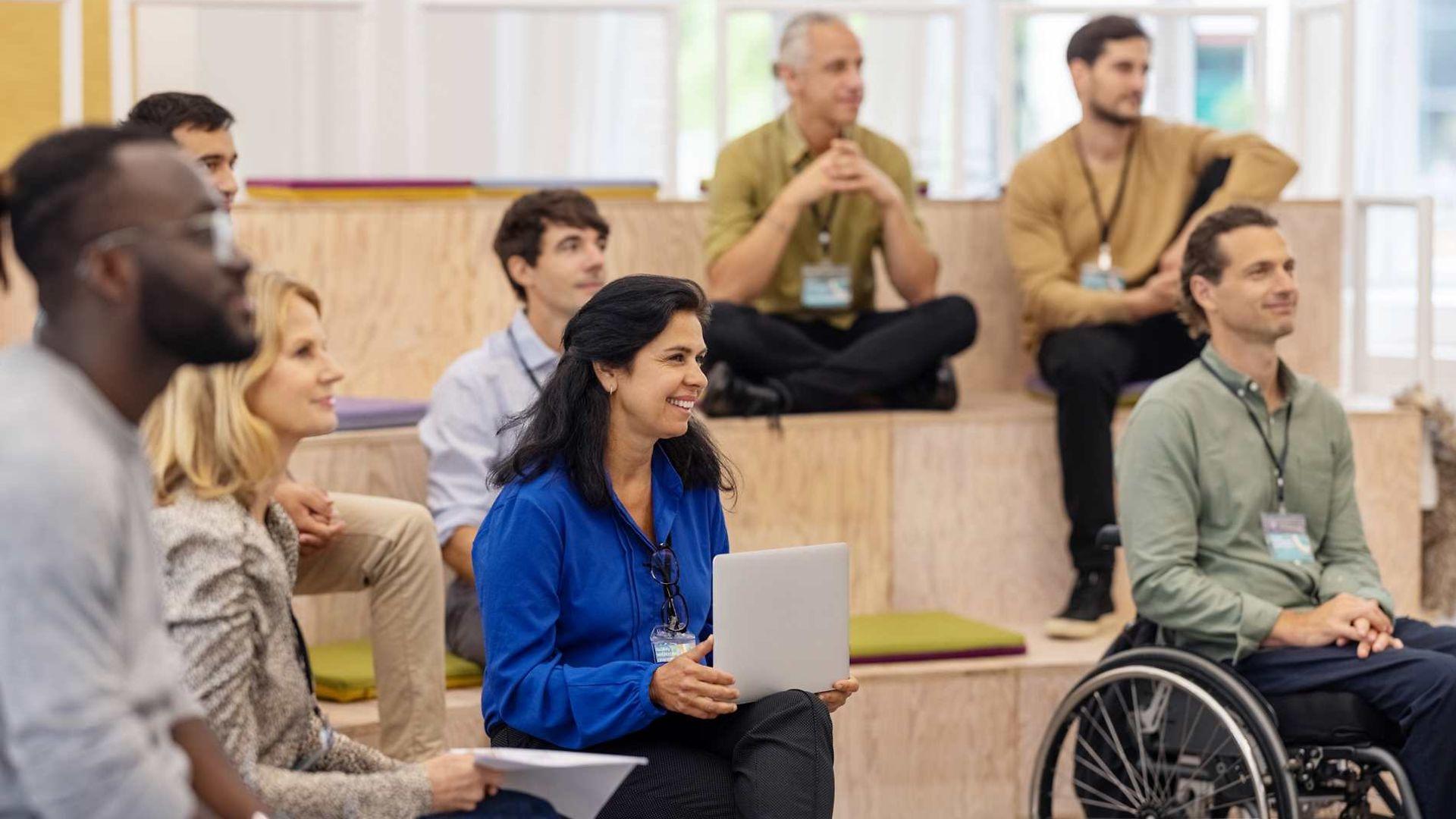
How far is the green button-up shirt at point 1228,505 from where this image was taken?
320cm

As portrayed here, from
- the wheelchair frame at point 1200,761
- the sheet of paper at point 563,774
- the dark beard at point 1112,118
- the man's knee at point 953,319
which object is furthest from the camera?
the dark beard at point 1112,118

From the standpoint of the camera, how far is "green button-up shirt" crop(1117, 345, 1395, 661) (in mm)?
3203

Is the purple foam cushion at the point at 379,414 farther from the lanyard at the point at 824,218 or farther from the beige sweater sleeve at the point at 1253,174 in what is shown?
the beige sweater sleeve at the point at 1253,174

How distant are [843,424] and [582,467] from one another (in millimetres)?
1896

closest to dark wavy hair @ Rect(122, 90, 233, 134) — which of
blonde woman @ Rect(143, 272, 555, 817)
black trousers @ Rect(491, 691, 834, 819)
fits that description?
blonde woman @ Rect(143, 272, 555, 817)

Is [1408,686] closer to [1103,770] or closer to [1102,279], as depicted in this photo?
[1103,770]

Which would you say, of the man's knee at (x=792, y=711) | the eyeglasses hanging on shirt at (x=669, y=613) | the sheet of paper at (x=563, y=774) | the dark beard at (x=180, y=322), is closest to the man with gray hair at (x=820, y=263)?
the eyeglasses hanging on shirt at (x=669, y=613)

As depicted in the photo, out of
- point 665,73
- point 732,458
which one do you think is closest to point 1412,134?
point 665,73

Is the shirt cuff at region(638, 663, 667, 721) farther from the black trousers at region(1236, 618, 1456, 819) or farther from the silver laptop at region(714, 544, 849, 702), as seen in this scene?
the black trousers at region(1236, 618, 1456, 819)

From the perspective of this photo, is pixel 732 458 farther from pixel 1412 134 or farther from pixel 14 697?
pixel 1412 134

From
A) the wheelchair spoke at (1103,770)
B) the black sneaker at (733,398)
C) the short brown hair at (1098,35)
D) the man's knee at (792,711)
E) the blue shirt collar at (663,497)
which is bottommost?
the wheelchair spoke at (1103,770)

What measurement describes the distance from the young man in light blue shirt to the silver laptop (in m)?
1.27

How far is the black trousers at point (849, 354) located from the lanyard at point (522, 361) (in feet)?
2.23

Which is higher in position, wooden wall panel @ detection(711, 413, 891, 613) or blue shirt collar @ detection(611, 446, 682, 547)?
blue shirt collar @ detection(611, 446, 682, 547)
